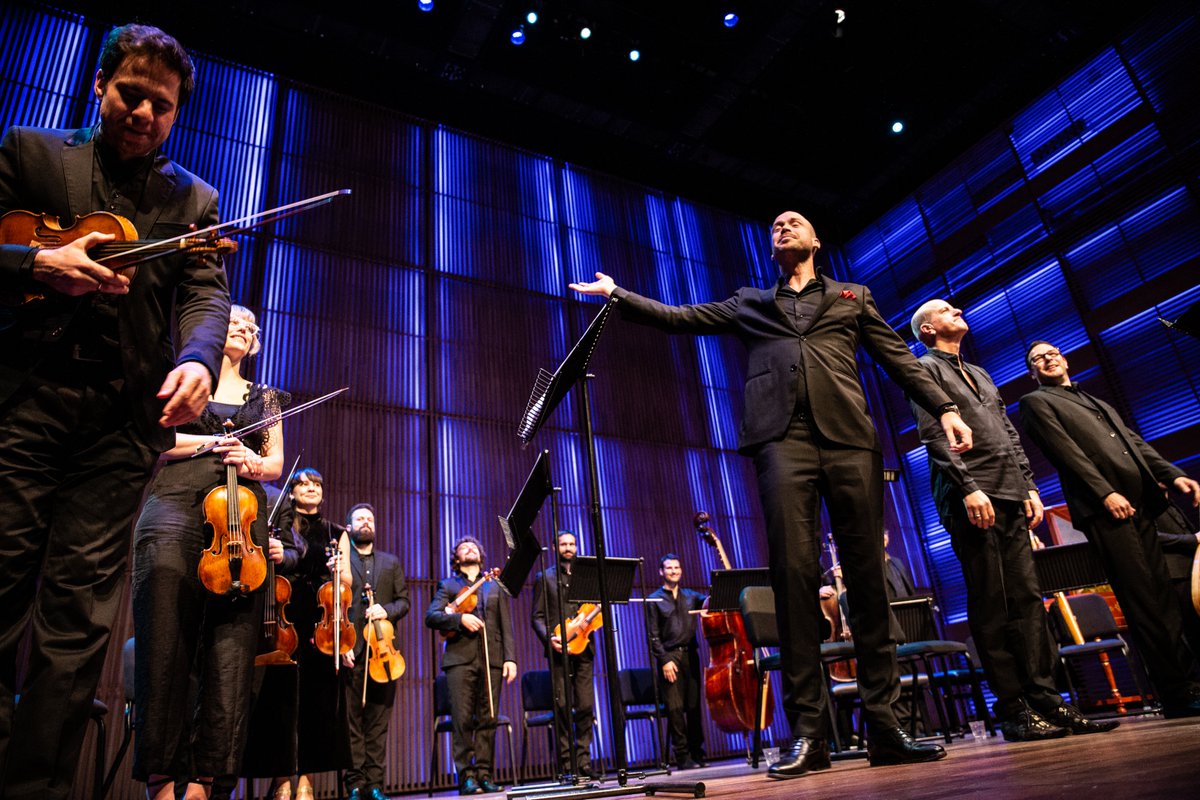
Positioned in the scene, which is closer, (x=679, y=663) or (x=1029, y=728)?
(x=1029, y=728)

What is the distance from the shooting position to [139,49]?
1496 millimetres

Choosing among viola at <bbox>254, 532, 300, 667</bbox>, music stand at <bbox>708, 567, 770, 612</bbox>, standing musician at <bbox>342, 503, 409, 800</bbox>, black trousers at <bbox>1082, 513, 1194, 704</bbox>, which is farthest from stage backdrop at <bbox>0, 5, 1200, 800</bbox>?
black trousers at <bbox>1082, 513, 1194, 704</bbox>

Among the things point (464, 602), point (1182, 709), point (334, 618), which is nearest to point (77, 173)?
point (334, 618)

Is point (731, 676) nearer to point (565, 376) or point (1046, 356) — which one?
point (1046, 356)

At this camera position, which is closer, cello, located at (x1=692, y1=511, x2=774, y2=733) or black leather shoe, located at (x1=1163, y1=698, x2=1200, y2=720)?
black leather shoe, located at (x1=1163, y1=698, x2=1200, y2=720)

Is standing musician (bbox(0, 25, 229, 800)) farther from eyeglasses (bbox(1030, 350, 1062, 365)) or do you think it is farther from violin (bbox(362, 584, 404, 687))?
eyeglasses (bbox(1030, 350, 1062, 365))

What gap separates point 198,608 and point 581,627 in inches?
146

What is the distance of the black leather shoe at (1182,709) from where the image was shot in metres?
2.71

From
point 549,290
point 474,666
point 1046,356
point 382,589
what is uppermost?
point 549,290

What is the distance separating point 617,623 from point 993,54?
7.09 metres

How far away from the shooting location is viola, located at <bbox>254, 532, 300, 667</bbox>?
293 centimetres

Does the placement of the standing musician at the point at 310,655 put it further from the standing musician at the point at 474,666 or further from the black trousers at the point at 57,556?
the black trousers at the point at 57,556

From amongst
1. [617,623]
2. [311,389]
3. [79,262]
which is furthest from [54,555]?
[617,623]

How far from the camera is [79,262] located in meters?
1.30
